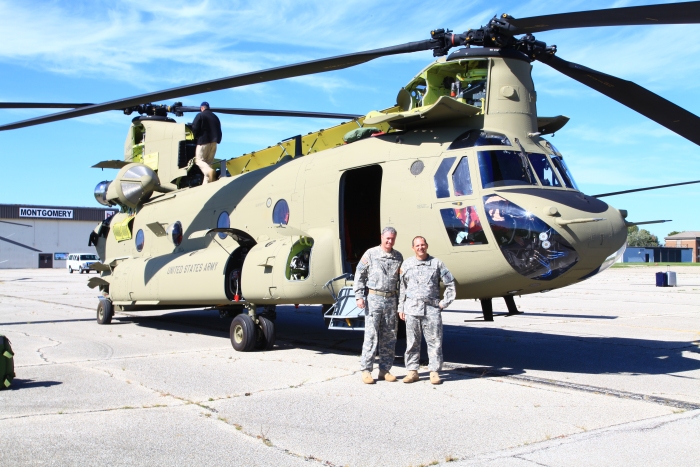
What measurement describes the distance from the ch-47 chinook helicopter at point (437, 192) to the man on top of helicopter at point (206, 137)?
4.31 feet

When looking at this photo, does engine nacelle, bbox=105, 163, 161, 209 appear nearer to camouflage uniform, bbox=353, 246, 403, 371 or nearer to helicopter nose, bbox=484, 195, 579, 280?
camouflage uniform, bbox=353, 246, 403, 371

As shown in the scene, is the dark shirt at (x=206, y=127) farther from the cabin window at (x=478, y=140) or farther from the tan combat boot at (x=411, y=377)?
the tan combat boot at (x=411, y=377)

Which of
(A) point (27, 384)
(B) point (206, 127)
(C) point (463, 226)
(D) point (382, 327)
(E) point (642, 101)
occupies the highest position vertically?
(B) point (206, 127)

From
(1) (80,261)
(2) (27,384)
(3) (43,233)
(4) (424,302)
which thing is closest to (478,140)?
(4) (424,302)

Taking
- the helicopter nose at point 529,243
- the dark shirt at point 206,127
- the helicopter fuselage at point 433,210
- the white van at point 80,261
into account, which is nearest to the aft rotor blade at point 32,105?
the dark shirt at point 206,127

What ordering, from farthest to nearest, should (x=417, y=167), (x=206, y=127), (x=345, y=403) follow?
(x=206, y=127) → (x=417, y=167) → (x=345, y=403)

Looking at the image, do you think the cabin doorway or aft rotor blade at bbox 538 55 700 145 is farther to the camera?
the cabin doorway

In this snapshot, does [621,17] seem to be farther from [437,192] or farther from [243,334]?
[243,334]

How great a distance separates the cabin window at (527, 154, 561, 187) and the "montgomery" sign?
77367 mm

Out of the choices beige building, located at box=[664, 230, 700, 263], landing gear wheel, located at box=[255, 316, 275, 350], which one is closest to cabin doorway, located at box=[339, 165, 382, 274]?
landing gear wheel, located at box=[255, 316, 275, 350]

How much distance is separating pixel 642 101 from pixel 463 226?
9.14 ft

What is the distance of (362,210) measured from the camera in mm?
10406

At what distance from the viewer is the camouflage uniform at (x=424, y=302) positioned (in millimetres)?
7277

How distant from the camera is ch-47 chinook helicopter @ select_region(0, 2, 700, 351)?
7336 mm
